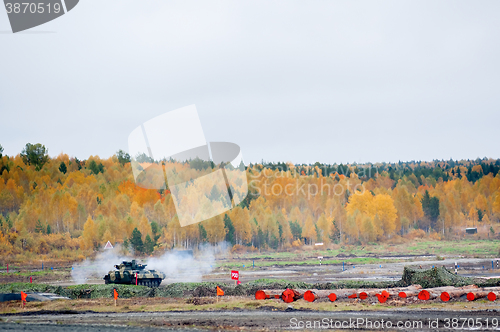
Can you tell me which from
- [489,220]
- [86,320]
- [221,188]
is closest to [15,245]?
[221,188]

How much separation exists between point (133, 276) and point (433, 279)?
2027cm

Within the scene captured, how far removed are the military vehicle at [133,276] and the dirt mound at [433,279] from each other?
58.2 ft

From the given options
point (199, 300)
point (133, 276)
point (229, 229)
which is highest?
point (229, 229)

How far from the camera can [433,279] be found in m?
25.7

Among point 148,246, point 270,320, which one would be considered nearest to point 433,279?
point 270,320

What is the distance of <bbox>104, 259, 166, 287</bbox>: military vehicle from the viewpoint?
34.1 m

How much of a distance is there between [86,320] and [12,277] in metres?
31.8

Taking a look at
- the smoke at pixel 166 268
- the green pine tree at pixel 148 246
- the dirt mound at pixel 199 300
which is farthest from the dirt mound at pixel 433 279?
the green pine tree at pixel 148 246

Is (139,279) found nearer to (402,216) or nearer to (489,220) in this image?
(402,216)

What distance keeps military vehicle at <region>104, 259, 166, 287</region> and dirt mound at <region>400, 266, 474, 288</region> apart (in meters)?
17.8

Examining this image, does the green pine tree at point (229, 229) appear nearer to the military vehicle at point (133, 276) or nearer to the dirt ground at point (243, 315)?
the military vehicle at point (133, 276)

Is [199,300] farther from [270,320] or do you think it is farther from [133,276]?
[133,276]

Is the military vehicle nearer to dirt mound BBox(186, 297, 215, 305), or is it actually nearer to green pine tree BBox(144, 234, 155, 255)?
dirt mound BBox(186, 297, 215, 305)

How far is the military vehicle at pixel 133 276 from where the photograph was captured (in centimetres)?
3409
